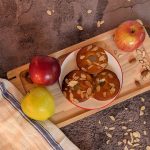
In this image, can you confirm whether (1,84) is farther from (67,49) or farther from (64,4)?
(64,4)

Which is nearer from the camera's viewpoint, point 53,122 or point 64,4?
point 53,122

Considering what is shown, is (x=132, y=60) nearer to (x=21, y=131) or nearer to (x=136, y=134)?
(x=136, y=134)

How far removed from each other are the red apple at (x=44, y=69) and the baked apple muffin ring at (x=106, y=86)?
10 centimetres

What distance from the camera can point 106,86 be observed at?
905 mm

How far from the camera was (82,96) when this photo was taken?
892 millimetres

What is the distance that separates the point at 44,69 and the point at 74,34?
0.19 meters

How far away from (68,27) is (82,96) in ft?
0.77

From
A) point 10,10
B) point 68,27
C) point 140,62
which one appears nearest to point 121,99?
point 140,62

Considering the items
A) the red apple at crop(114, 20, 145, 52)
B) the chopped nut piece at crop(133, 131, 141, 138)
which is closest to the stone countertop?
the chopped nut piece at crop(133, 131, 141, 138)

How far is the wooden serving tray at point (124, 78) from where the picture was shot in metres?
0.92

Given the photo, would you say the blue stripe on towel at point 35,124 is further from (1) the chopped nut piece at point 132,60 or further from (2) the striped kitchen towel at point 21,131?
(1) the chopped nut piece at point 132,60

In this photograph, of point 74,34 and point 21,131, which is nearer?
point 21,131

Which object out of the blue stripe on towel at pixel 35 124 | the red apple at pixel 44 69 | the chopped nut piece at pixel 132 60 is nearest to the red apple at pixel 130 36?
the chopped nut piece at pixel 132 60

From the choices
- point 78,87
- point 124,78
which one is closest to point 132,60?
point 124,78
